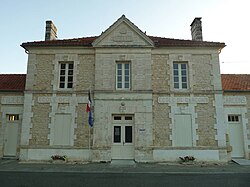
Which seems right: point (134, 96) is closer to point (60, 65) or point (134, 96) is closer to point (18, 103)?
point (60, 65)

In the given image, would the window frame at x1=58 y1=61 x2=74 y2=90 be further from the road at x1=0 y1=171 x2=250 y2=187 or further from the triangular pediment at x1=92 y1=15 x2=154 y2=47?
the road at x1=0 y1=171 x2=250 y2=187

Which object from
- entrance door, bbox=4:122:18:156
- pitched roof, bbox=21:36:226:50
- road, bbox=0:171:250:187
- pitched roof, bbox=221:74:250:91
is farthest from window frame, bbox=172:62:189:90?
entrance door, bbox=4:122:18:156

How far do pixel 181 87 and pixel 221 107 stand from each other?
2.30m

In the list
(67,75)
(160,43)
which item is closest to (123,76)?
(160,43)

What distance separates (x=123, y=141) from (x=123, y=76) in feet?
11.3

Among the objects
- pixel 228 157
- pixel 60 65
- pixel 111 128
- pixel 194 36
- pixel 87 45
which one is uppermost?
pixel 194 36

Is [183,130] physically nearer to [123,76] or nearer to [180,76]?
[180,76]

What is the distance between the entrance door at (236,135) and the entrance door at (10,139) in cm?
1177

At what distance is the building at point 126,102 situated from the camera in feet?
37.3

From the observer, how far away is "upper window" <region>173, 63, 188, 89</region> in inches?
478

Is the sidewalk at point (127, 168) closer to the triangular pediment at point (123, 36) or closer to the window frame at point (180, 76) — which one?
the window frame at point (180, 76)

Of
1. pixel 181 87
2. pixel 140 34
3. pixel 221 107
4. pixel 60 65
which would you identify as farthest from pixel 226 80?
pixel 60 65

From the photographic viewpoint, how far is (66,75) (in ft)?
40.4

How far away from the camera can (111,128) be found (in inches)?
454
